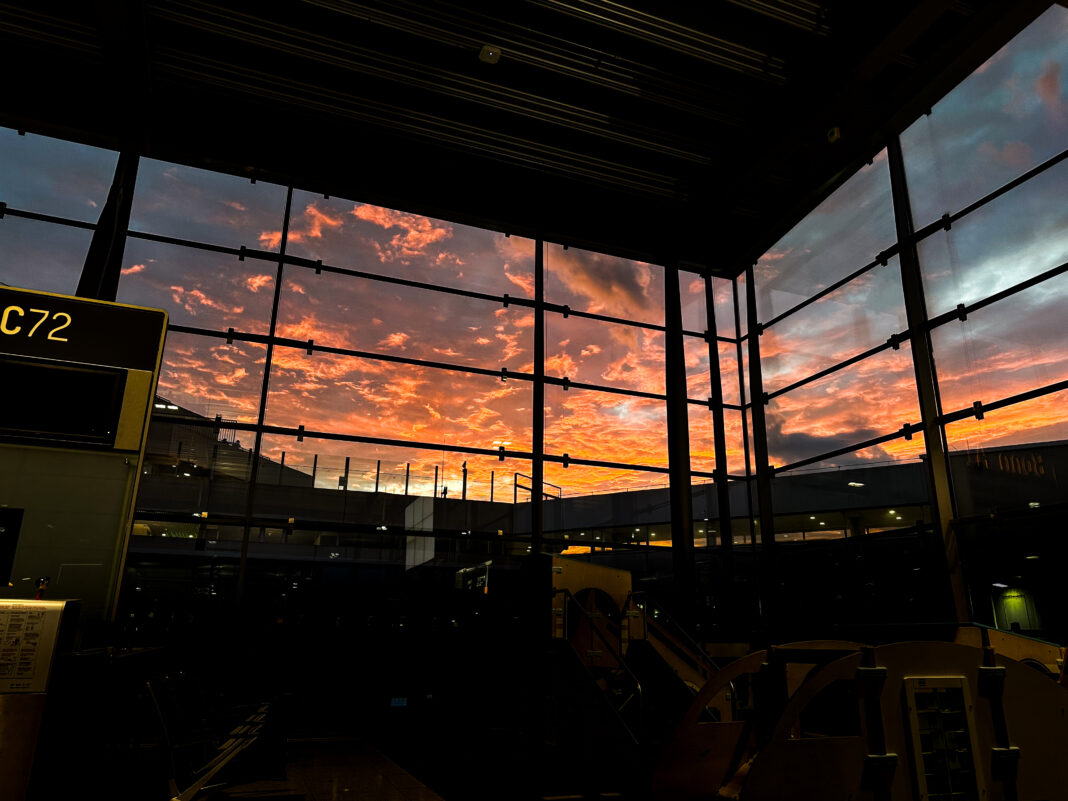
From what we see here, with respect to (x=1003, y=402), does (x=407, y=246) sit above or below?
above

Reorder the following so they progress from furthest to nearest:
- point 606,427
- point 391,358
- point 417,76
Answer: point 606,427
point 391,358
point 417,76

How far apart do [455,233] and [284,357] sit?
10.8 ft

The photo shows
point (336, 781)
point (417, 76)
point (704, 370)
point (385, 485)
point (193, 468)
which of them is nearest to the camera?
point (336, 781)

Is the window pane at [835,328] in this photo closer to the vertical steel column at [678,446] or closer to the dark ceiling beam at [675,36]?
the vertical steel column at [678,446]

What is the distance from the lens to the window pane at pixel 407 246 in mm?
10180

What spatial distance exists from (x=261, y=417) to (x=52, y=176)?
4000 mm

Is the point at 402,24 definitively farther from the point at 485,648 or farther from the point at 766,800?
the point at 766,800

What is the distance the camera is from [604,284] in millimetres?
11750

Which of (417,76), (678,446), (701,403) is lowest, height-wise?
(678,446)

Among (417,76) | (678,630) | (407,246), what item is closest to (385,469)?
(407,246)

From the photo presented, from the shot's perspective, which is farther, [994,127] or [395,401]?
[395,401]

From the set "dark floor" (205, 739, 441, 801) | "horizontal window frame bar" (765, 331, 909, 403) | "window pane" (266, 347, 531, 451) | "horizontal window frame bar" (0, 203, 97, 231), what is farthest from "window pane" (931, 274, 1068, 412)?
"horizontal window frame bar" (0, 203, 97, 231)

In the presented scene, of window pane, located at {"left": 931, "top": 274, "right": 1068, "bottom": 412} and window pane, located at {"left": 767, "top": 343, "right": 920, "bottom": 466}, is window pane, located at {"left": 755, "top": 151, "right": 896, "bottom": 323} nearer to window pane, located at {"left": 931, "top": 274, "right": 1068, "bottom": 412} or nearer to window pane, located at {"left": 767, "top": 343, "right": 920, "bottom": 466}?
window pane, located at {"left": 767, "top": 343, "right": 920, "bottom": 466}

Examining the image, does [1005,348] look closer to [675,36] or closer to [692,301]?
[692,301]
